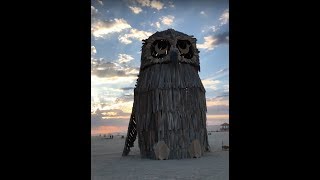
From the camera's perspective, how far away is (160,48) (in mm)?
20453

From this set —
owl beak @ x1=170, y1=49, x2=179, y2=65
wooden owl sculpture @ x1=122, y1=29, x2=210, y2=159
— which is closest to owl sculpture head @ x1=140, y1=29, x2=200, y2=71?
wooden owl sculpture @ x1=122, y1=29, x2=210, y2=159

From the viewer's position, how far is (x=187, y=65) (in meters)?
20.4

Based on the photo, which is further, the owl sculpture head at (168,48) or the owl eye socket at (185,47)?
the owl eye socket at (185,47)

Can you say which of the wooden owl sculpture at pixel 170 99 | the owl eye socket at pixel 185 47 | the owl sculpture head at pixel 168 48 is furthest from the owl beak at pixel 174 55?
the owl eye socket at pixel 185 47

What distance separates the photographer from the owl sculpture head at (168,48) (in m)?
20.0

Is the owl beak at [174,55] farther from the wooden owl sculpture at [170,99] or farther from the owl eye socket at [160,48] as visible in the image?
the owl eye socket at [160,48]

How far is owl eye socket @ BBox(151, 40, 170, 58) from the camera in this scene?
20.3 metres

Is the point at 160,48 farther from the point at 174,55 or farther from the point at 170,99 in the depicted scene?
the point at 170,99

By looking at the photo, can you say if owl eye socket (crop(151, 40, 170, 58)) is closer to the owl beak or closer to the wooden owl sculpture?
the wooden owl sculpture

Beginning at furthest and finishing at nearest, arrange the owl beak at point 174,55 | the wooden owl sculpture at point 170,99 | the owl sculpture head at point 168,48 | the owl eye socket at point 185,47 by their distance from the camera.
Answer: the owl eye socket at point 185,47 → the owl sculpture head at point 168,48 → the owl beak at point 174,55 → the wooden owl sculpture at point 170,99

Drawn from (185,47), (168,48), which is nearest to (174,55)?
(168,48)
